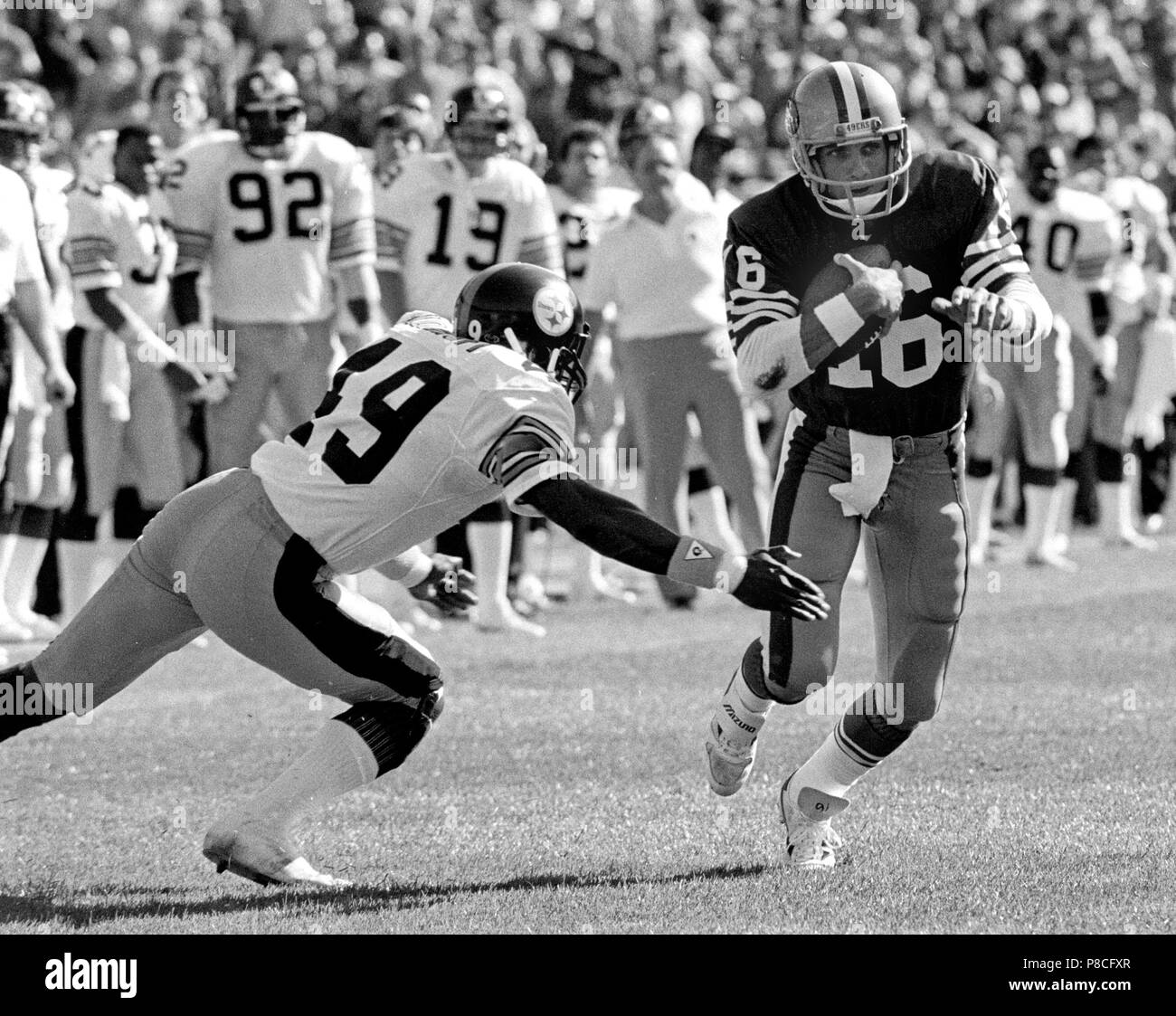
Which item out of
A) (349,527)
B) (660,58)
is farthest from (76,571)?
(660,58)

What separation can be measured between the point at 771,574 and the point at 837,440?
39.5 inches

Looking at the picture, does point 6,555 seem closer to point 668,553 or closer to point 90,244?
point 90,244

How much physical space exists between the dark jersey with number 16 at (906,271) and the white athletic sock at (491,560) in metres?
4.30

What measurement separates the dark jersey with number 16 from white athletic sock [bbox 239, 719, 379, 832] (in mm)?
1331

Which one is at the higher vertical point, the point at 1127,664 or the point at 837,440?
the point at 837,440

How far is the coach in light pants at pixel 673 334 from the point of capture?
9.96 meters

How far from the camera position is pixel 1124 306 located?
1291cm

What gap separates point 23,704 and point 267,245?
185 inches

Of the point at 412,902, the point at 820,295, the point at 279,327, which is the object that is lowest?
the point at 412,902

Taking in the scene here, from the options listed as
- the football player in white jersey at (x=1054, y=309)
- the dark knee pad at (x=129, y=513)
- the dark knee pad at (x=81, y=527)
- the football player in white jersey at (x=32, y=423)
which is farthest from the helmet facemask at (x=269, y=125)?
the football player in white jersey at (x=1054, y=309)

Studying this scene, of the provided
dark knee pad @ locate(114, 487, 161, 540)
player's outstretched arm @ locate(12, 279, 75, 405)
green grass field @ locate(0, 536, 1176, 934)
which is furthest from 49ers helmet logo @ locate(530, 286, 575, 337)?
dark knee pad @ locate(114, 487, 161, 540)
